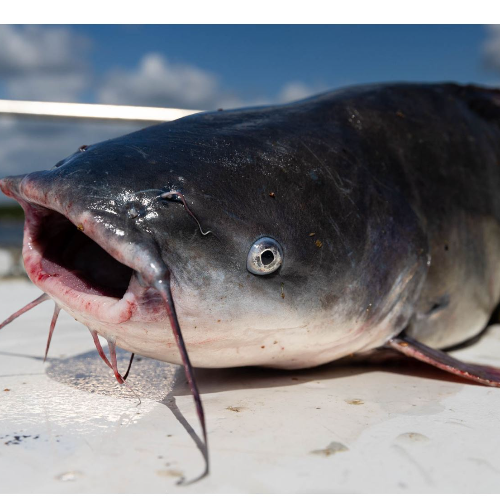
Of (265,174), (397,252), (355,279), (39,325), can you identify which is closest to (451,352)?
(397,252)

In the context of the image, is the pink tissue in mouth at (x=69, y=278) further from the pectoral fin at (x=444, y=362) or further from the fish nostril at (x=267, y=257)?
the pectoral fin at (x=444, y=362)

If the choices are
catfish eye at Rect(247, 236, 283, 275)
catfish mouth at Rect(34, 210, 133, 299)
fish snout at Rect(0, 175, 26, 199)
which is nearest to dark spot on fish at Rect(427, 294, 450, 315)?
catfish eye at Rect(247, 236, 283, 275)

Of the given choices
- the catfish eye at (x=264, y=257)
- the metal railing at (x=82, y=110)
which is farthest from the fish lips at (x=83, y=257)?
the metal railing at (x=82, y=110)

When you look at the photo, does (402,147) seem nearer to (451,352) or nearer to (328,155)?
(328,155)

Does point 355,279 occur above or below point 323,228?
below

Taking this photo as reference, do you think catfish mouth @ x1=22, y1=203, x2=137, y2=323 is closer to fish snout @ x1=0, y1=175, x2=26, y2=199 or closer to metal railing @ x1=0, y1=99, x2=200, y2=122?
fish snout @ x1=0, y1=175, x2=26, y2=199

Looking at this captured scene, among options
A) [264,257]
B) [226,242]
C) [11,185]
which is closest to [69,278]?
[11,185]

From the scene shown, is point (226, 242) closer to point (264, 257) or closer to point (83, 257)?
point (264, 257)
